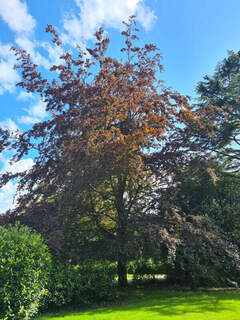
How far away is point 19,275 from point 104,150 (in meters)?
4.46

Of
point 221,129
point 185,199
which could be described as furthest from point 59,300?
point 221,129

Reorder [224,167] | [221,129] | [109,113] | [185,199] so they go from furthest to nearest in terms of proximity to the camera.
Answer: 1. [224,167]
2. [221,129]
3. [185,199]
4. [109,113]

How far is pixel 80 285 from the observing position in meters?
8.48

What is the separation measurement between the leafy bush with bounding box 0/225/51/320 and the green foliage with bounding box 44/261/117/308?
1.00 metres

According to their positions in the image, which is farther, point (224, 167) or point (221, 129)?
point (224, 167)

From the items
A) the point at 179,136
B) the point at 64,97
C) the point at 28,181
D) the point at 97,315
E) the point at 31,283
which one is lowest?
the point at 97,315

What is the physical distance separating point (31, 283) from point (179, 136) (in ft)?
25.9

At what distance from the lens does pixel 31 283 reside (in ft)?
21.1

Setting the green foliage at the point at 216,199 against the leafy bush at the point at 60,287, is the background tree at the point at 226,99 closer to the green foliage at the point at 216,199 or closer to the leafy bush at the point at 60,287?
the green foliage at the point at 216,199

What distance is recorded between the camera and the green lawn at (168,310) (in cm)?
679

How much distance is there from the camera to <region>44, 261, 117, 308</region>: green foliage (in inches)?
312

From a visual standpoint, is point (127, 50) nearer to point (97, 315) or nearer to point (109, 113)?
point (109, 113)

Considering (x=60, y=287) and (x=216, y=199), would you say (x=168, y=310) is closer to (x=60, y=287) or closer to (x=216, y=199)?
(x=60, y=287)

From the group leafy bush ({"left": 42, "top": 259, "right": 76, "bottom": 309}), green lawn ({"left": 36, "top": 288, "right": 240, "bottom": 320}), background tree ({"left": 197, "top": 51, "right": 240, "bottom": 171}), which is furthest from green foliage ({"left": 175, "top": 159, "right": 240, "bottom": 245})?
leafy bush ({"left": 42, "top": 259, "right": 76, "bottom": 309})
